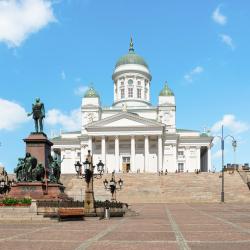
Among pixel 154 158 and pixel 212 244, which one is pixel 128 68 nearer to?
pixel 154 158

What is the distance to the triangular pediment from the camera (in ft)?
284

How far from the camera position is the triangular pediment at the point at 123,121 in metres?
86.6

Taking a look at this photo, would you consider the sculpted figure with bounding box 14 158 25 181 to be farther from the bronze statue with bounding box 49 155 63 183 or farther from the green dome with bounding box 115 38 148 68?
the green dome with bounding box 115 38 148 68

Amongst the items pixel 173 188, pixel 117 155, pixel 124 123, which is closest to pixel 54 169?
pixel 173 188

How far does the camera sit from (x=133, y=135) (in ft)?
284

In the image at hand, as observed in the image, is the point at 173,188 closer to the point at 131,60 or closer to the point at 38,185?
the point at 38,185

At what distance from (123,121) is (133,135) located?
127 inches

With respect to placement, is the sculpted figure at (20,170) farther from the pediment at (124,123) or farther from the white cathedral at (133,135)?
the pediment at (124,123)

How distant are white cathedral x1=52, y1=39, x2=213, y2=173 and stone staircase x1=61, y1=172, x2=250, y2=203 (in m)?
17.4

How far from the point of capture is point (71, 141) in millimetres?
97125

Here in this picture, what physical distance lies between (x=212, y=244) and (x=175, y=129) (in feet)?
275

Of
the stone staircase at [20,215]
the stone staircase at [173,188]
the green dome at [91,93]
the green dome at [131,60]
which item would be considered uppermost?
the green dome at [131,60]

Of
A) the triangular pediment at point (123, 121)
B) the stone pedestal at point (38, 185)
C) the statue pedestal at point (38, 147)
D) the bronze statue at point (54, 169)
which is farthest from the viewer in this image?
the triangular pediment at point (123, 121)

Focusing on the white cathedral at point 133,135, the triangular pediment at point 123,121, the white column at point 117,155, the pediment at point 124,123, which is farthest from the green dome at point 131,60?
the white column at point 117,155
